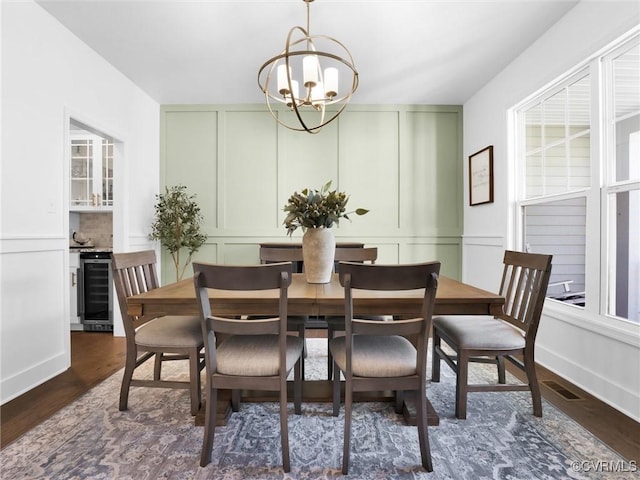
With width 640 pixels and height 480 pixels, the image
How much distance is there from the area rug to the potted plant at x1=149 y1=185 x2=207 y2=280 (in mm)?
1960

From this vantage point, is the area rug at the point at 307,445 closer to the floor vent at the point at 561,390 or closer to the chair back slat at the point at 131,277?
the floor vent at the point at 561,390

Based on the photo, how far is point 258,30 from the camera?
2549 millimetres

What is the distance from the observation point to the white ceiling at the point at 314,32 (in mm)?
2283

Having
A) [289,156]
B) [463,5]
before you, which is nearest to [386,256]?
[289,156]

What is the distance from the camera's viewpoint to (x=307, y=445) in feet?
5.25

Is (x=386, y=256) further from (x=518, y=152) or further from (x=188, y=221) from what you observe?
(x=188, y=221)

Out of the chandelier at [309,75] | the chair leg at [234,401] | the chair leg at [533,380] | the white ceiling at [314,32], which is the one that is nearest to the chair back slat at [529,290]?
the chair leg at [533,380]

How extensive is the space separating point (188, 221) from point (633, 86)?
3860 millimetres

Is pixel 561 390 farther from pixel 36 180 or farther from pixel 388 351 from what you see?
pixel 36 180

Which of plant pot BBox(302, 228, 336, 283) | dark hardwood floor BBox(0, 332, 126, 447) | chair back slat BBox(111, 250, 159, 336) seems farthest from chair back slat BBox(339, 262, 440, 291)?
dark hardwood floor BBox(0, 332, 126, 447)

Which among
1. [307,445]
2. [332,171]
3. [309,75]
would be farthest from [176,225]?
[307,445]

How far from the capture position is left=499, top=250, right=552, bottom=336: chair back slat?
5.75 ft

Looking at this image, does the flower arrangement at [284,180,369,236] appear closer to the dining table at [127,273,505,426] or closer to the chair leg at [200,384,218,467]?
the dining table at [127,273,505,426]

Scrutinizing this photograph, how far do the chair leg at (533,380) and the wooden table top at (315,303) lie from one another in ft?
1.45
